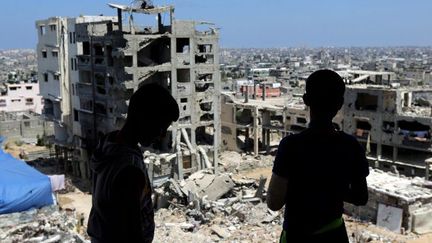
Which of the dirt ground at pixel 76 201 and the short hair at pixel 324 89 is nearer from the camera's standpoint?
the short hair at pixel 324 89

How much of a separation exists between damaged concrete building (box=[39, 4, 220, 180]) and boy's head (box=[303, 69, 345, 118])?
2337 cm

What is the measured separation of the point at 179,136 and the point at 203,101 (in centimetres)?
276

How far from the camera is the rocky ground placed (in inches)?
637

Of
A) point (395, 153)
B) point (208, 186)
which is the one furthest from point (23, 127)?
point (395, 153)

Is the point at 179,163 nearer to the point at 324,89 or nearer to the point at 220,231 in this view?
the point at 220,231

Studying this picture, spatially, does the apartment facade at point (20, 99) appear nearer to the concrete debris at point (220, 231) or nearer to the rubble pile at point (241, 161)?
the rubble pile at point (241, 161)

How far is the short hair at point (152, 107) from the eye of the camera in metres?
2.89

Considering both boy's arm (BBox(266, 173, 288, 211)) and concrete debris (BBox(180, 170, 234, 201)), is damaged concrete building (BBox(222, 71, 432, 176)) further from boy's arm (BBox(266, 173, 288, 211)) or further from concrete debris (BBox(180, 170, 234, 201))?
boy's arm (BBox(266, 173, 288, 211))

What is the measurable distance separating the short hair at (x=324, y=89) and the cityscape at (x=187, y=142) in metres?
12.0

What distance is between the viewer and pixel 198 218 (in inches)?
868

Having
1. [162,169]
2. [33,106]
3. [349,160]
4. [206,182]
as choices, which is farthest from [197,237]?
[33,106]

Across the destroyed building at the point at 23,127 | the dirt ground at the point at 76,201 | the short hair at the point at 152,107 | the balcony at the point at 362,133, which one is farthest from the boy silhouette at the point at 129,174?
the destroyed building at the point at 23,127

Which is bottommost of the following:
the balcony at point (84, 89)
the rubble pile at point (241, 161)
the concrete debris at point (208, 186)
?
the rubble pile at point (241, 161)

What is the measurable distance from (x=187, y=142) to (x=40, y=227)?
13800 mm
